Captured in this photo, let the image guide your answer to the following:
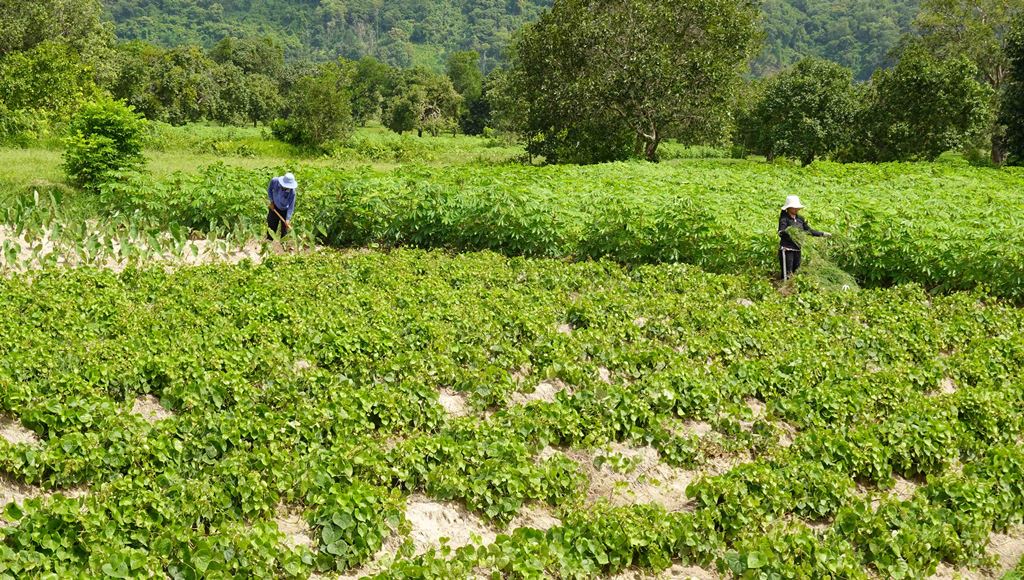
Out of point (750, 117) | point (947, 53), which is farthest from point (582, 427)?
point (947, 53)

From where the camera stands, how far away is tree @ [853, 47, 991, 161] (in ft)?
114

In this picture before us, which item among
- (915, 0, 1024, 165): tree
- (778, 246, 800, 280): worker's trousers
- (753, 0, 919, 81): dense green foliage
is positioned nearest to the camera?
(778, 246, 800, 280): worker's trousers

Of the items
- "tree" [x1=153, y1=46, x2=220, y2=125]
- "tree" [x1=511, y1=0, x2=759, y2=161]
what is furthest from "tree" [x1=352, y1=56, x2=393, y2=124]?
"tree" [x1=511, y1=0, x2=759, y2=161]

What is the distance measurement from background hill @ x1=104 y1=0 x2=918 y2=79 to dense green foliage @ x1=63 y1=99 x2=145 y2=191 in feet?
424

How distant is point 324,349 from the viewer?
8.02 m

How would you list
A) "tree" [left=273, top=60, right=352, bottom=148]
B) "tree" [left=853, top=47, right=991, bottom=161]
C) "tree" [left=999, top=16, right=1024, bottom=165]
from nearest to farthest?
"tree" [left=853, top=47, right=991, bottom=161] → "tree" [left=999, top=16, right=1024, bottom=165] → "tree" [left=273, top=60, right=352, bottom=148]

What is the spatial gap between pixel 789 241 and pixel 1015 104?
31.0 m

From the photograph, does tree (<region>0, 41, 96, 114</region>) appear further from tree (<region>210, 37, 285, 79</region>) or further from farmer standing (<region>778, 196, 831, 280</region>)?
tree (<region>210, 37, 285, 79</region>)

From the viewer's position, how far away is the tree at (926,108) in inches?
1373

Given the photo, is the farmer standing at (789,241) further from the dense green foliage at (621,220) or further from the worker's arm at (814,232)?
the dense green foliage at (621,220)

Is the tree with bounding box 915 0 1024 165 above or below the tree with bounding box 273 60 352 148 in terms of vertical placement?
above

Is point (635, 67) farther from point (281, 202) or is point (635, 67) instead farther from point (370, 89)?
point (370, 89)

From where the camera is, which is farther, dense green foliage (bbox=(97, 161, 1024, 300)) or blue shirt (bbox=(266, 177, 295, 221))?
blue shirt (bbox=(266, 177, 295, 221))

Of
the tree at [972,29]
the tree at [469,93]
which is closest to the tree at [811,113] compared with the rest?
the tree at [972,29]
